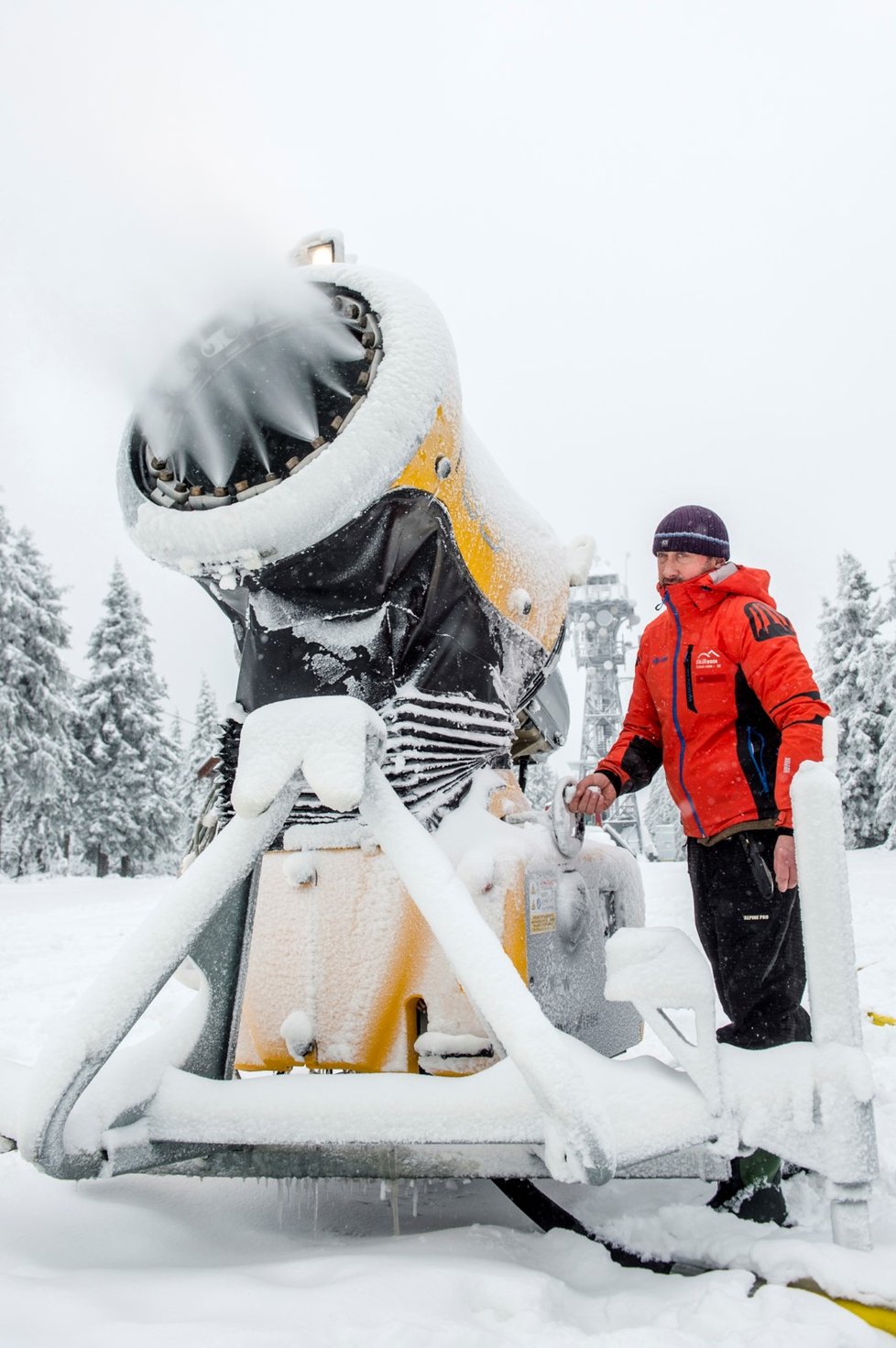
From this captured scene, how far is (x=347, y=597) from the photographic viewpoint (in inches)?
101

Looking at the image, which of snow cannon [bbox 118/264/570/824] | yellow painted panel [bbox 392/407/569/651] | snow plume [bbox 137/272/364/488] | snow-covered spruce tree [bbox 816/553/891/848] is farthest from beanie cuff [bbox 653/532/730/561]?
snow-covered spruce tree [bbox 816/553/891/848]

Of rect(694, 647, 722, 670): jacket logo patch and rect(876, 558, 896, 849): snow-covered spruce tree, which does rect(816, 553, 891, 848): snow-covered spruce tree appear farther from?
rect(694, 647, 722, 670): jacket logo patch

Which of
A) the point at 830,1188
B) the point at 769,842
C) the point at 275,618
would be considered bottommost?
the point at 830,1188

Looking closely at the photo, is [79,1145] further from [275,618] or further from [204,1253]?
[275,618]

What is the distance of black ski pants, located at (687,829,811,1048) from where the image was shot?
251cm

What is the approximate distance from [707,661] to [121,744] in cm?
3215

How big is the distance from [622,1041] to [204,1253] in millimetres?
1499

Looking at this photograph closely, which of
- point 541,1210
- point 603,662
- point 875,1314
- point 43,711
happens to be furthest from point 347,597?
point 603,662

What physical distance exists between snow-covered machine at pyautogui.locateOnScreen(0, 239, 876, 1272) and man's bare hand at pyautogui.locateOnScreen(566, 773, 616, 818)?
7 cm

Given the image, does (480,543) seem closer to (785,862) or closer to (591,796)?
(591,796)

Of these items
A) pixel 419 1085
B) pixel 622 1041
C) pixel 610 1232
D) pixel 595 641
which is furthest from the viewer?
pixel 595 641

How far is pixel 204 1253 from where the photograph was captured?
194cm

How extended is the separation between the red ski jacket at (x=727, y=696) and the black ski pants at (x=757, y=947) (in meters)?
0.11

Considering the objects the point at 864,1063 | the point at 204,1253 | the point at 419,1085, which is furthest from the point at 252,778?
the point at 864,1063
